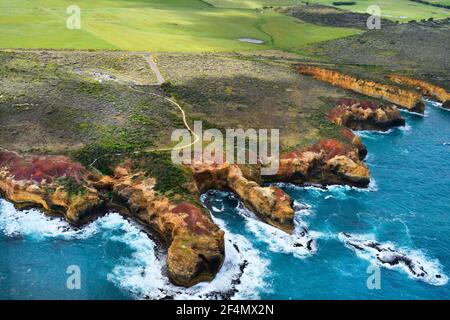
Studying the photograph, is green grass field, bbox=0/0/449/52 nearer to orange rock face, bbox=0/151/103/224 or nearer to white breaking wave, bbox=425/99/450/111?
white breaking wave, bbox=425/99/450/111

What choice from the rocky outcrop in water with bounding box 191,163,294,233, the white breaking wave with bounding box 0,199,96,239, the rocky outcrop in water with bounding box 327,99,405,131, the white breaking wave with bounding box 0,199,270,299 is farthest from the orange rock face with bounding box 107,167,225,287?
the rocky outcrop in water with bounding box 327,99,405,131

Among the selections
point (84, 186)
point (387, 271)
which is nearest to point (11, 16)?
point (84, 186)

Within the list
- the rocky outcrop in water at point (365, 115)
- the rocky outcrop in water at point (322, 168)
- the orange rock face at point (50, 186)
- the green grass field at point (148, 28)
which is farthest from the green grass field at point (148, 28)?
the rocky outcrop in water at point (322, 168)

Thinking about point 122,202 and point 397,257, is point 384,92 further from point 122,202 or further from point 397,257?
point 122,202
